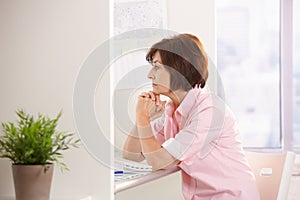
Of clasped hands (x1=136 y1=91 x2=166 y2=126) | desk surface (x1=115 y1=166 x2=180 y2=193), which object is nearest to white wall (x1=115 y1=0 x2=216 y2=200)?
clasped hands (x1=136 y1=91 x2=166 y2=126)

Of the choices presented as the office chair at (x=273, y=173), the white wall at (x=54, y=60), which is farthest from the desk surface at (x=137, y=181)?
the office chair at (x=273, y=173)

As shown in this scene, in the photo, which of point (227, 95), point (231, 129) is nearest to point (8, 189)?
point (231, 129)

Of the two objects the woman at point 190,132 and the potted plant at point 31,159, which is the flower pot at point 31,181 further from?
the woman at point 190,132

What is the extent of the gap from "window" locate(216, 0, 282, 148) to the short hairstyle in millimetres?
1273

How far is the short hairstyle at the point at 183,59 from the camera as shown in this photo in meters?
1.70

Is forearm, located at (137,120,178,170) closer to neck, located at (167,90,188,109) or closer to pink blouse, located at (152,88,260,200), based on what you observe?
pink blouse, located at (152,88,260,200)

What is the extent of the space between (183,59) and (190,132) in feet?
0.85

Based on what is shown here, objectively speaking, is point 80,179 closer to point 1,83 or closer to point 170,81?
point 1,83

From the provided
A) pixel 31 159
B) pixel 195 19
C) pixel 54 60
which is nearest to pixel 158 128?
pixel 195 19

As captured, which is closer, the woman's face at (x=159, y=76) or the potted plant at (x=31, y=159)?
the potted plant at (x=31, y=159)

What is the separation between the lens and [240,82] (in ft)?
10.1

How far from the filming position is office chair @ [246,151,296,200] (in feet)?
6.20

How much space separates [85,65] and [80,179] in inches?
10.8

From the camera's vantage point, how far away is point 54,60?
1.26 m
